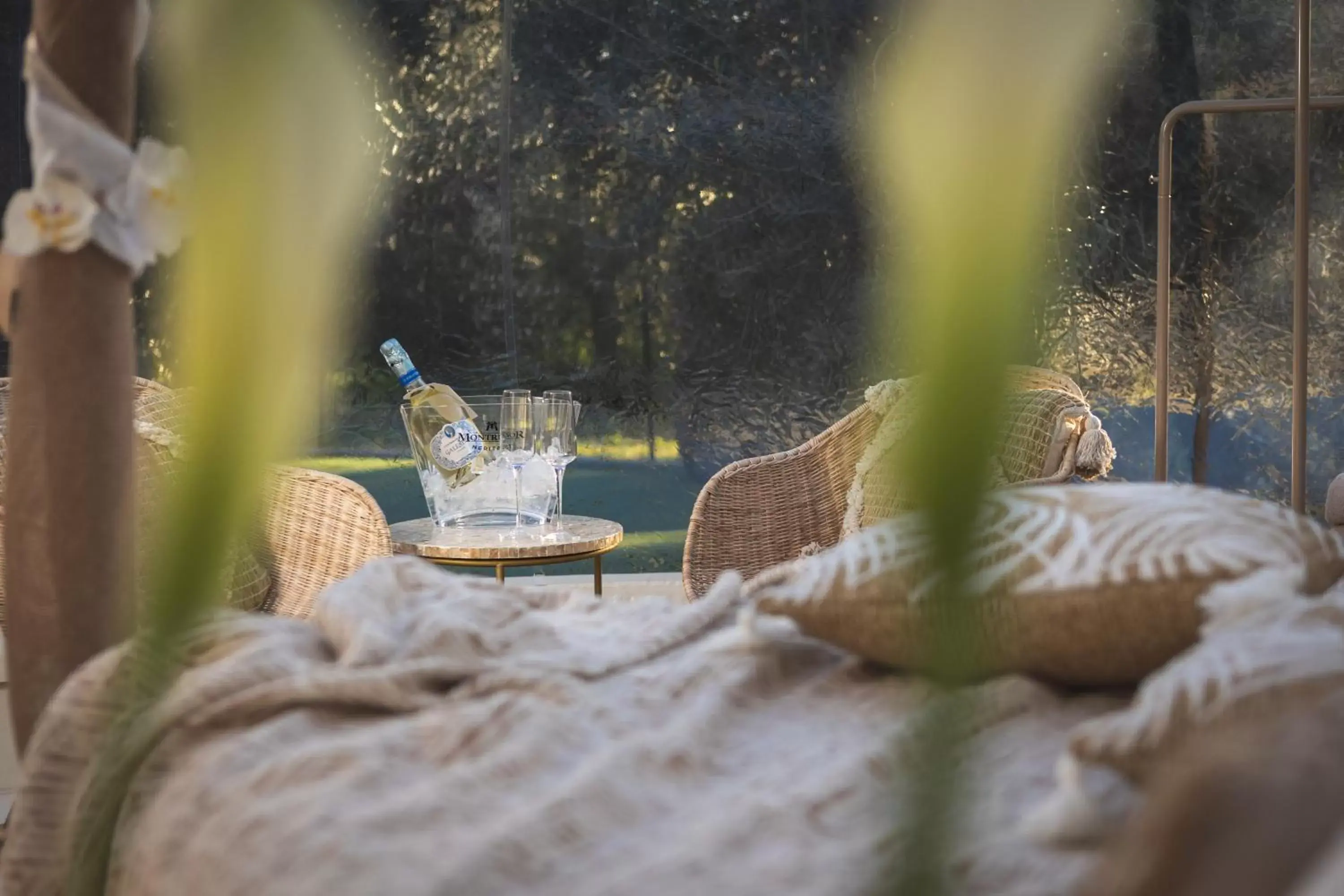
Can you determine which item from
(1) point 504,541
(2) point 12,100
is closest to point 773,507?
(1) point 504,541

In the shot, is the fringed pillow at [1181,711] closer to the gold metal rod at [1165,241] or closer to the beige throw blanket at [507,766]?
the beige throw blanket at [507,766]

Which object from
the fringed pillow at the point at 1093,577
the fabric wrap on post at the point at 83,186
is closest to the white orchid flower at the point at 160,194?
the fabric wrap on post at the point at 83,186

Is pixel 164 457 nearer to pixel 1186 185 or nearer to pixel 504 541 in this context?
pixel 504 541

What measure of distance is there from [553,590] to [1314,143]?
3.24 meters

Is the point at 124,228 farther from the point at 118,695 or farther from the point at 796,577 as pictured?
the point at 796,577

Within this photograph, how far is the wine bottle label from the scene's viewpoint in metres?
2.04

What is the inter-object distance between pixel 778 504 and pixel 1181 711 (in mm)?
1726

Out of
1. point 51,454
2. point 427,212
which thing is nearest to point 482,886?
point 51,454

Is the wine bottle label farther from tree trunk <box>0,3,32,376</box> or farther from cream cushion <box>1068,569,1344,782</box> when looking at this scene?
tree trunk <box>0,3,32,376</box>

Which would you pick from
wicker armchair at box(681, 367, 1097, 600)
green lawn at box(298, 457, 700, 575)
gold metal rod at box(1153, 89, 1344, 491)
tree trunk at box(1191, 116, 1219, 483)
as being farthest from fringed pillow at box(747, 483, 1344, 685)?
tree trunk at box(1191, 116, 1219, 483)

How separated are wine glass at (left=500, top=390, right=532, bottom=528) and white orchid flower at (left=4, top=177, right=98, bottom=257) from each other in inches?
68.8

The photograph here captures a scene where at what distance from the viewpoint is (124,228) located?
0.28 metres

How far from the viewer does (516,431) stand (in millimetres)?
2078

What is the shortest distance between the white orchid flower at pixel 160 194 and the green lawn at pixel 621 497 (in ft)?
11.3
